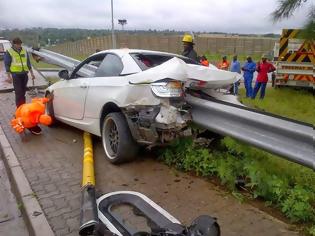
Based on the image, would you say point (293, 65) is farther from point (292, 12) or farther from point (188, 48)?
point (292, 12)

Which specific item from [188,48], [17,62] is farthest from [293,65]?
[17,62]

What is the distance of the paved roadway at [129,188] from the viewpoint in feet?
11.9

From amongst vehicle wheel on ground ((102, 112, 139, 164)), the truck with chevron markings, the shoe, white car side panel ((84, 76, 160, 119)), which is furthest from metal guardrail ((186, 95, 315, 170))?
the truck with chevron markings

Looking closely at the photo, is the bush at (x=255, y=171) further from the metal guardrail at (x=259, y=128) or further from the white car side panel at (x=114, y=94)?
the white car side panel at (x=114, y=94)

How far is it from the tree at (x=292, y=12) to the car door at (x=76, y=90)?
9.27 feet

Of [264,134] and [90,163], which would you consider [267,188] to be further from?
[90,163]

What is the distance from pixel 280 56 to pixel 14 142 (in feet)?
34.7

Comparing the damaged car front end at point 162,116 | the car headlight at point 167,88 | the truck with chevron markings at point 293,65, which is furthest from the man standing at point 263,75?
the car headlight at point 167,88

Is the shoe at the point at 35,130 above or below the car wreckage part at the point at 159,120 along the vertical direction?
below

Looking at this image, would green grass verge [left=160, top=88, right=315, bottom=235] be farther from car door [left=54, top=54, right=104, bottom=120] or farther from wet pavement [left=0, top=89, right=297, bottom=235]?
car door [left=54, top=54, right=104, bottom=120]

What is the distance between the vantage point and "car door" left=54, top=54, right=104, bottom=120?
607cm

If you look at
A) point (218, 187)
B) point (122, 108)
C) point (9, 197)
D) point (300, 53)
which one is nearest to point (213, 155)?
point (218, 187)

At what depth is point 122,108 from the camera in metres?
4.89

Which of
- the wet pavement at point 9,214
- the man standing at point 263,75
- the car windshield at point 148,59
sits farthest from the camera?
the man standing at point 263,75
